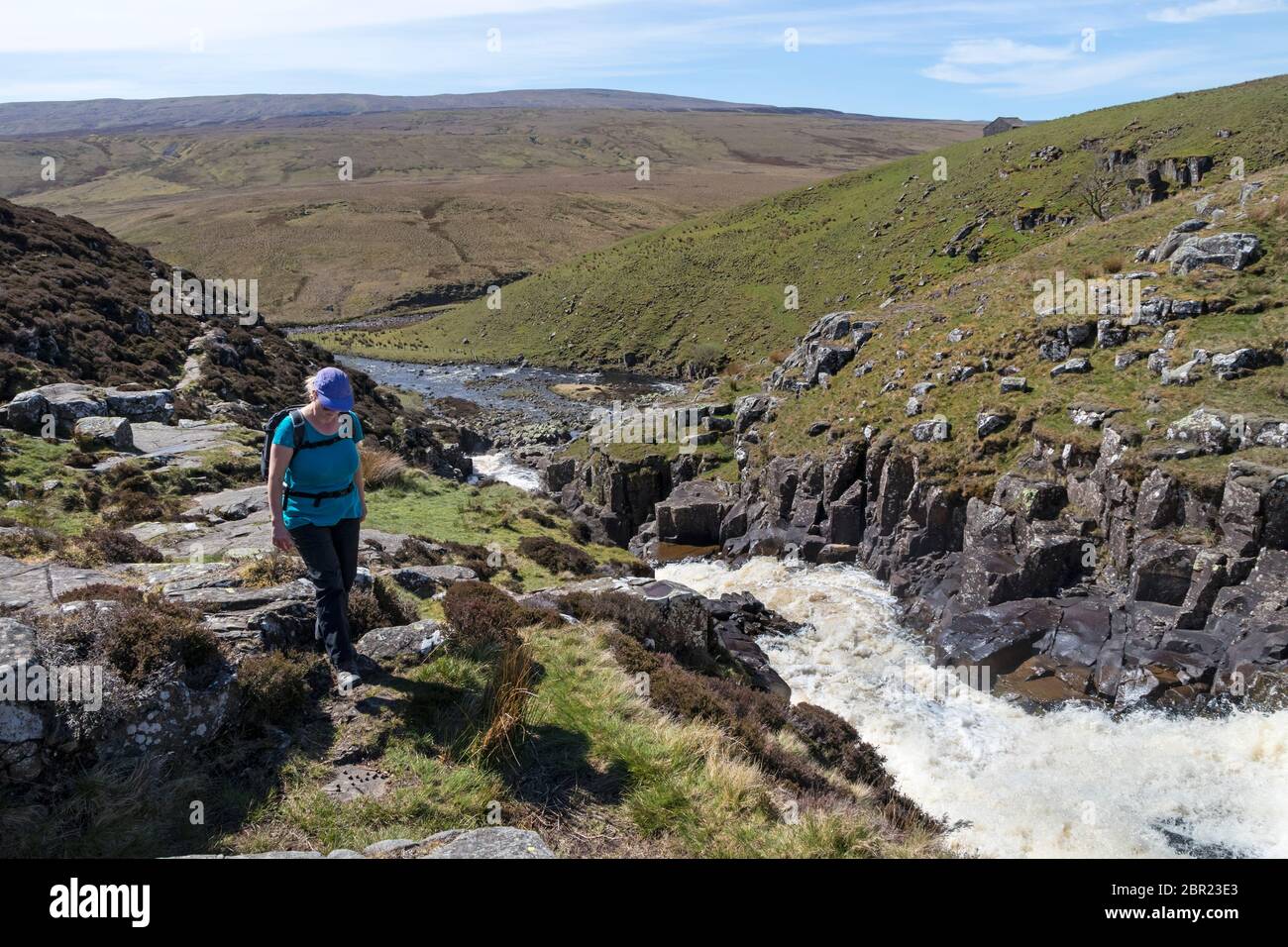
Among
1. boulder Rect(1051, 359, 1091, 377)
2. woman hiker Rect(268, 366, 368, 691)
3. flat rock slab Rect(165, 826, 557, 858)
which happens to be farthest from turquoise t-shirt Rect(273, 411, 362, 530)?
boulder Rect(1051, 359, 1091, 377)

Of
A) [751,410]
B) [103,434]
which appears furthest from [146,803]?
[751,410]

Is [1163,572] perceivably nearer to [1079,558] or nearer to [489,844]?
[1079,558]

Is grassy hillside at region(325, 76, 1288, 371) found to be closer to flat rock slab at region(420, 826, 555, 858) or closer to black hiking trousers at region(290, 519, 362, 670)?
black hiking trousers at region(290, 519, 362, 670)

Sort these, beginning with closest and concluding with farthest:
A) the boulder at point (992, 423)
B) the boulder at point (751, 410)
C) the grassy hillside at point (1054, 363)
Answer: the grassy hillside at point (1054, 363)
the boulder at point (992, 423)
the boulder at point (751, 410)

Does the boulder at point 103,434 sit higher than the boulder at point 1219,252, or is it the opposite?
the boulder at point 1219,252

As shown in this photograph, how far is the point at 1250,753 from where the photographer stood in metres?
16.5

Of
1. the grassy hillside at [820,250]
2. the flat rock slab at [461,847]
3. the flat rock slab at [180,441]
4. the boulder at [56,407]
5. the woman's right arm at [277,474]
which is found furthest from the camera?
the grassy hillside at [820,250]

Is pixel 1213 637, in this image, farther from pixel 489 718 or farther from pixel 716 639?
pixel 489 718

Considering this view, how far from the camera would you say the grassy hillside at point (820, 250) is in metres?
69.0

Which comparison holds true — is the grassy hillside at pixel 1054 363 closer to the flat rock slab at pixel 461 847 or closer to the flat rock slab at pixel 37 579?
the flat rock slab at pixel 461 847

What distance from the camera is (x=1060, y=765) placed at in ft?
57.4

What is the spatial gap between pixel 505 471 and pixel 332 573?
43.3 metres

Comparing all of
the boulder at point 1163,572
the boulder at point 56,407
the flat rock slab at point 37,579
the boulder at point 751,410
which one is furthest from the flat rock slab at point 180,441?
the boulder at point 1163,572

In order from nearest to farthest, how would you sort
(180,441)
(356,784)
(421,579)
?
(356,784)
(421,579)
(180,441)
